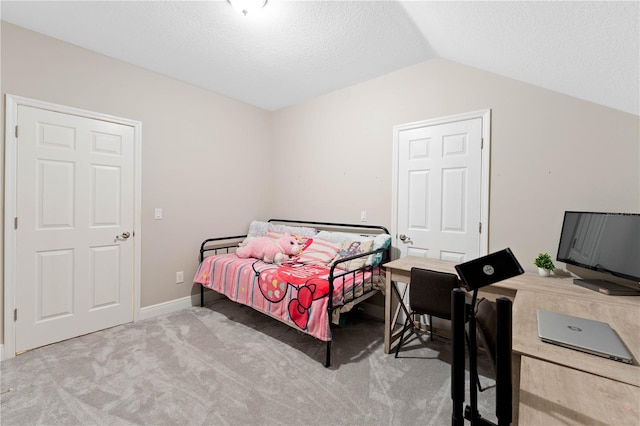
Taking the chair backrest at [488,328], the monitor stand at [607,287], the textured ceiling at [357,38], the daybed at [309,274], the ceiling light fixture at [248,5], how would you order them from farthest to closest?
the daybed at [309,274]
the ceiling light fixture at [248,5]
the monitor stand at [607,287]
the textured ceiling at [357,38]
the chair backrest at [488,328]

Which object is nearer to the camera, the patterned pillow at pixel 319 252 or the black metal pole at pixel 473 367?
the black metal pole at pixel 473 367

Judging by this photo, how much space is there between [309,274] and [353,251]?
1.85 ft

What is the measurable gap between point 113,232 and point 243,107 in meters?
2.18

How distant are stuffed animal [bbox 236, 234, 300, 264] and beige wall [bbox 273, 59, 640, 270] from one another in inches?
24.7

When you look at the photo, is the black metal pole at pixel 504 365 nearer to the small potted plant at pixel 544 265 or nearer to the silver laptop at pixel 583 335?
the silver laptop at pixel 583 335

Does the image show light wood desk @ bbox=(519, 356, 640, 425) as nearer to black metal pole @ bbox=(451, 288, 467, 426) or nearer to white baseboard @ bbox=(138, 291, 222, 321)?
black metal pole @ bbox=(451, 288, 467, 426)

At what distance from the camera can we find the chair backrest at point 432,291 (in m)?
1.91

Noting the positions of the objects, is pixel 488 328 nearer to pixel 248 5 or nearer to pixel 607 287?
pixel 607 287

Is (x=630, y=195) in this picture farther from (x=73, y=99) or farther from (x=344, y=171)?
(x=73, y=99)

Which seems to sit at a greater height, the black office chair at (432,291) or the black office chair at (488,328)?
the black office chair at (488,328)

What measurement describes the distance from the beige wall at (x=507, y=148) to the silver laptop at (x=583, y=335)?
55.7 inches

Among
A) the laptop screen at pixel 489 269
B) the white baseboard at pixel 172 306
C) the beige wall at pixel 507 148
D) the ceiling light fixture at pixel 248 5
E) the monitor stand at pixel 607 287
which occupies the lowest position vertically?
the white baseboard at pixel 172 306

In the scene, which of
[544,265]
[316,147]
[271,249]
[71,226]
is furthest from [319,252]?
[71,226]

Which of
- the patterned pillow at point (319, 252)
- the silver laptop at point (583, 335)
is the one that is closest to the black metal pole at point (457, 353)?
the silver laptop at point (583, 335)
